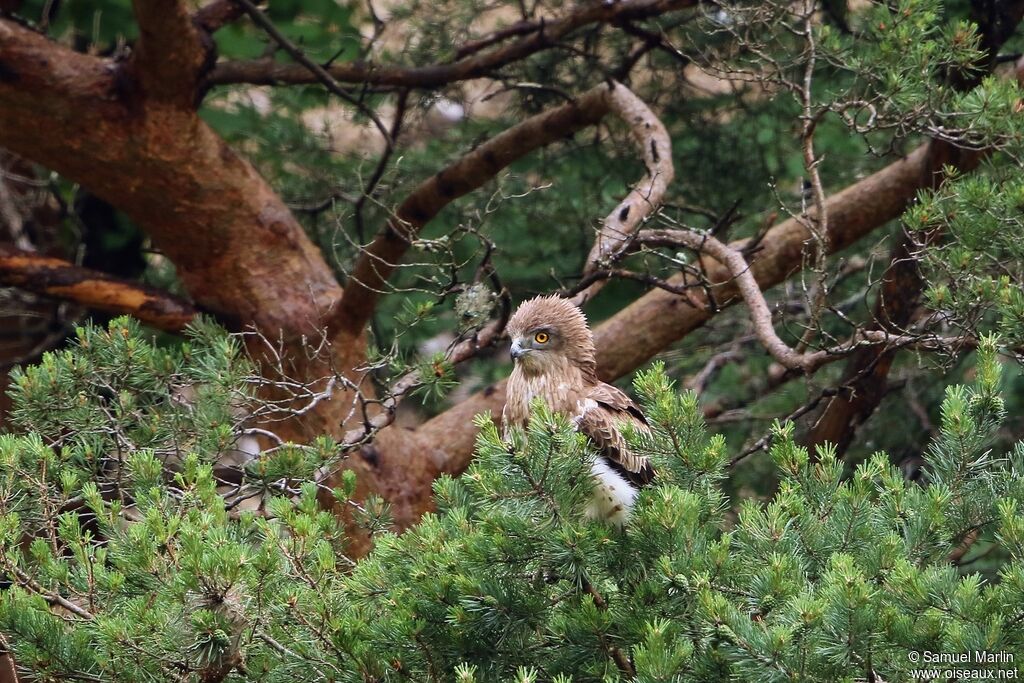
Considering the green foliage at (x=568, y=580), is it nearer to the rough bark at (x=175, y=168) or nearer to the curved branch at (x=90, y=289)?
the rough bark at (x=175, y=168)

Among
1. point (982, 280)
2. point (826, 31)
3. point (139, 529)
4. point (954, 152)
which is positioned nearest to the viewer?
point (139, 529)

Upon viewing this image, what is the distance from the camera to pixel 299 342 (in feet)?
18.7

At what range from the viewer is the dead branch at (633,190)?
15.0 feet

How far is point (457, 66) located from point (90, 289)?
213 cm

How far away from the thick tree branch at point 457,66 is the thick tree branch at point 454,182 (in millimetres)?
528

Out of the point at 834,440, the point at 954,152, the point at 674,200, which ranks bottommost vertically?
the point at 834,440

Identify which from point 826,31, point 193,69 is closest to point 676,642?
point 826,31

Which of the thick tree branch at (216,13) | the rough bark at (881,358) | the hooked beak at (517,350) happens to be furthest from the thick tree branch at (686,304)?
the thick tree branch at (216,13)

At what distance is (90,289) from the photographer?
556 centimetres

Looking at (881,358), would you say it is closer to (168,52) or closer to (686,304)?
(686,304)

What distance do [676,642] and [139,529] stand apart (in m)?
1.22

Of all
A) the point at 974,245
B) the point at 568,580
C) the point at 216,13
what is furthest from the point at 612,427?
the point at 216,13

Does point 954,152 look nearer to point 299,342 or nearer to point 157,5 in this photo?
point 299,342

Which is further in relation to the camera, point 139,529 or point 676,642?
point 139,529
